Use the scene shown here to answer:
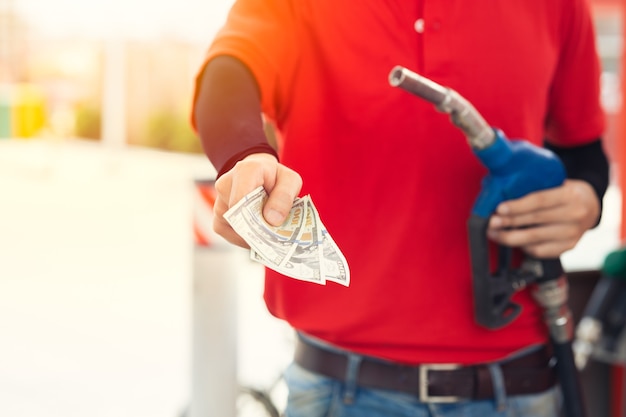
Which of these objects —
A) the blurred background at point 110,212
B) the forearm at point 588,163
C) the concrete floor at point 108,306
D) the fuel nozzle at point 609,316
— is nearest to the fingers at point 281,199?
the blurred background at point 110,212

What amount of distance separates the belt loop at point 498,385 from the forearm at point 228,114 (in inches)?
16.8

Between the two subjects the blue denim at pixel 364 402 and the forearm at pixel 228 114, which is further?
the blue denim at pixel 364 402

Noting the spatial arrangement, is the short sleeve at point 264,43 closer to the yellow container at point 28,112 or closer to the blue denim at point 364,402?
the blue denim at point 364,402

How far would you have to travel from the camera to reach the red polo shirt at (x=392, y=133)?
34.9 inches

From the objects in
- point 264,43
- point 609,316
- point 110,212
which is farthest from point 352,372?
point 110,212

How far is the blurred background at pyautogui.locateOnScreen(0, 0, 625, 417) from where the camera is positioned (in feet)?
11.2

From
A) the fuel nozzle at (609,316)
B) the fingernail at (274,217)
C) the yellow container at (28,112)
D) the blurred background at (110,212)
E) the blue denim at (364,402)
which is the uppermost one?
the fingernail at (274,217)

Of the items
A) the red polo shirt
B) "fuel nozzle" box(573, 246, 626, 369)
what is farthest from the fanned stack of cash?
"fuel nozzle" box(573, 246, 626, 369)

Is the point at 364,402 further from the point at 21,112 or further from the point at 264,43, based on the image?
the point at 21,112

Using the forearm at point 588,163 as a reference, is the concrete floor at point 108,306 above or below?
below

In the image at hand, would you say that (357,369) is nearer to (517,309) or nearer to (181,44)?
(517,309)

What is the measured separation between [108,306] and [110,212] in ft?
11.1

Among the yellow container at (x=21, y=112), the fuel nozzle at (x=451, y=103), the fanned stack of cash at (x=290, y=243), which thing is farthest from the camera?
the yellow container at (x=21, y=112)

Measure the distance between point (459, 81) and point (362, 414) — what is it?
386 mm
